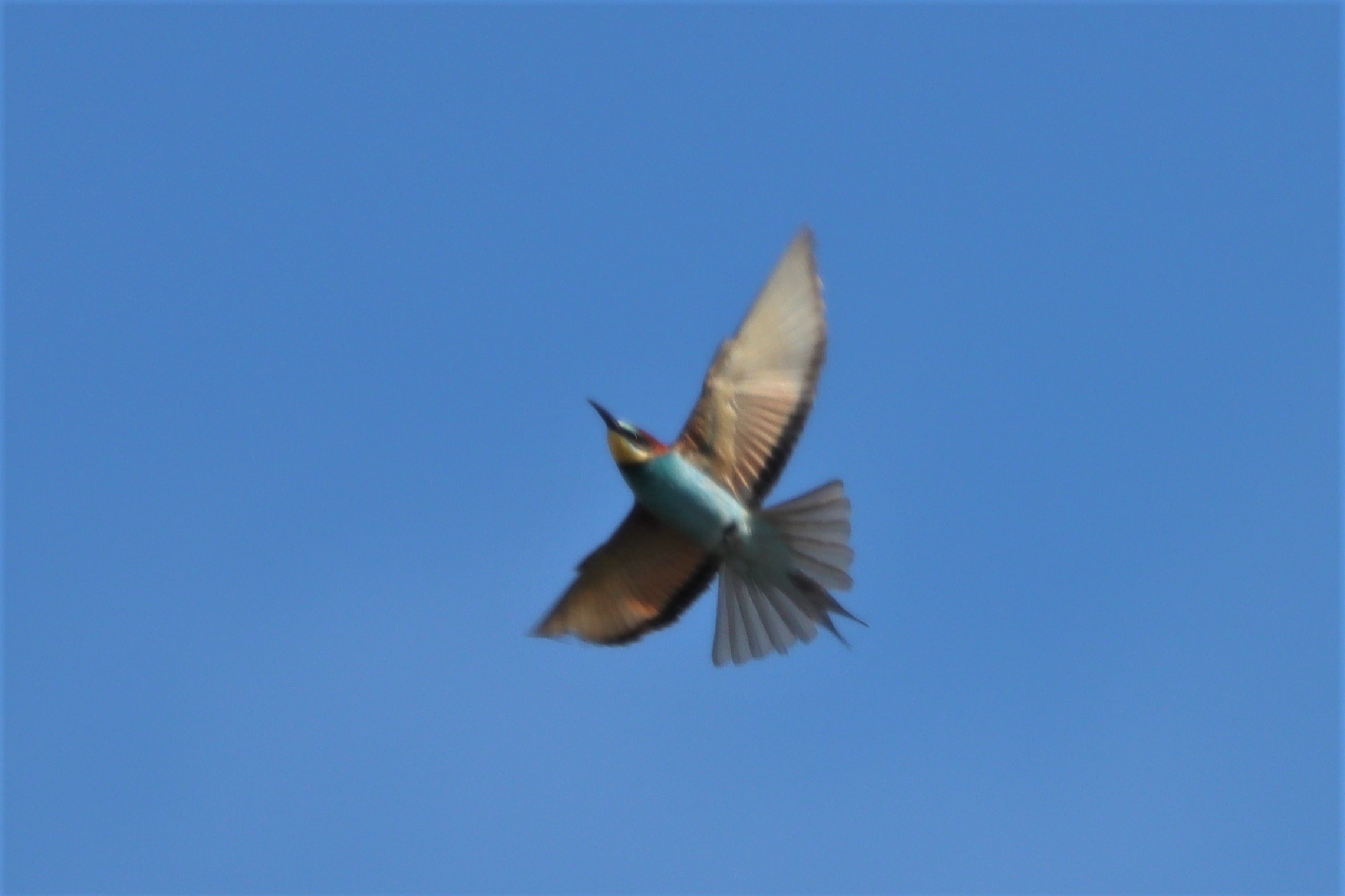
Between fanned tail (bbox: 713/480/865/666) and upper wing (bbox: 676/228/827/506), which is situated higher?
upper wing (bbox: 676/228/827/506)

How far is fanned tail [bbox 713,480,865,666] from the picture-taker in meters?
8.59

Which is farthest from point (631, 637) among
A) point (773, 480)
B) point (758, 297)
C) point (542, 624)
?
point (758, 297)

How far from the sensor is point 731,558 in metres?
8.93

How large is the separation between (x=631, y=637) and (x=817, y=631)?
2.58ft

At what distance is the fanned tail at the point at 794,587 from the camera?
8.59 m

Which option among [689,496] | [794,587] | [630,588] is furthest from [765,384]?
[630,588]

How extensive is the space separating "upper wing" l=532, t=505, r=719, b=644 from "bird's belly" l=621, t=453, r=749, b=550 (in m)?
0.34

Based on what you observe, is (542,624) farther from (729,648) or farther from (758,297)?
(758,297)

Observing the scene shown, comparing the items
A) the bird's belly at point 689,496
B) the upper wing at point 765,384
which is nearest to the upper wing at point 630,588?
the bird's belly at point 689,496

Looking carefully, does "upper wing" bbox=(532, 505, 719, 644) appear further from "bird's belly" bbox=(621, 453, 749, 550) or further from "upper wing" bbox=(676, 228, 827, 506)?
"upper wing" bbox=(676, 228, 827, 506)

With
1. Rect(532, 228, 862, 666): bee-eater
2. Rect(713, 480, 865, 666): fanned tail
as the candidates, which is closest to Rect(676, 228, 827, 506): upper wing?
Rect(532, 228, 862, 666): bee-eater

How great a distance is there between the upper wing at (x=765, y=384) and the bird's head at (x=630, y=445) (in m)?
0.12

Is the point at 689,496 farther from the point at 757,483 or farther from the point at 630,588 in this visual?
the point at 630,588

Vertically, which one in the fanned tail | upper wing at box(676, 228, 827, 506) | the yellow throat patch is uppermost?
upper wing at box(676, 228, 827, 506)
